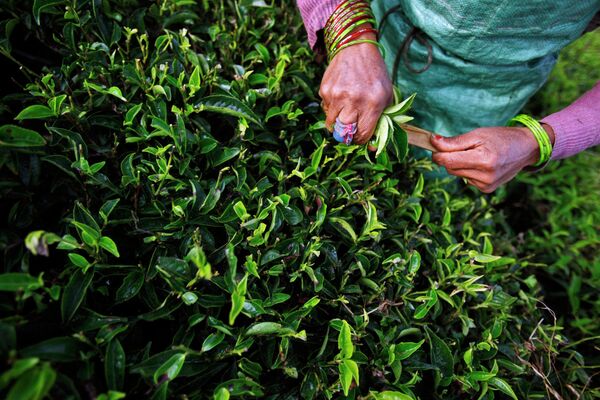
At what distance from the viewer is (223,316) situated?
0.88 m

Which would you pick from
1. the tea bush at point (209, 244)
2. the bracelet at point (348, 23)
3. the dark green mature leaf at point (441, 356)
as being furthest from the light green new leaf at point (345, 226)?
the bracelet at point (348, 23)

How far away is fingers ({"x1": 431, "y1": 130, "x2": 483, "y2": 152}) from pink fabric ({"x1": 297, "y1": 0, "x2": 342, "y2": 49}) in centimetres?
44

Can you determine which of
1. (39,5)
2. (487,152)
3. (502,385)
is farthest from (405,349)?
(39,5)

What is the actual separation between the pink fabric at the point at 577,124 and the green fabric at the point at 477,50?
213mm

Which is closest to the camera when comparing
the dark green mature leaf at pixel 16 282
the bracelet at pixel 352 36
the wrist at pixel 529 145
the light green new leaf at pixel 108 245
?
the dark green mature leaf at pixel 16 282

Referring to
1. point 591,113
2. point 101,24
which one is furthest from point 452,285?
point 101,24

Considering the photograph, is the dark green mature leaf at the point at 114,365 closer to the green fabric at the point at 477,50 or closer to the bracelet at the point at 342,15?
the bracelet at the point at 342,15

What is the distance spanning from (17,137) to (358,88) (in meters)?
0.70

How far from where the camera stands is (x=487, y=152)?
1.06 metres

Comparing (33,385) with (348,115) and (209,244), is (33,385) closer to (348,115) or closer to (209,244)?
(209,244)

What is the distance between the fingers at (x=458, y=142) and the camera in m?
1.08

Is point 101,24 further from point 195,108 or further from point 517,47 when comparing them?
point 517,47

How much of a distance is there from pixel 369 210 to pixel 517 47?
74 centimetres

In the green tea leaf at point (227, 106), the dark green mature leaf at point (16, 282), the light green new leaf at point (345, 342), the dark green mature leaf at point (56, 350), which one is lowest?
the light green new leaf at point (345, 342)
